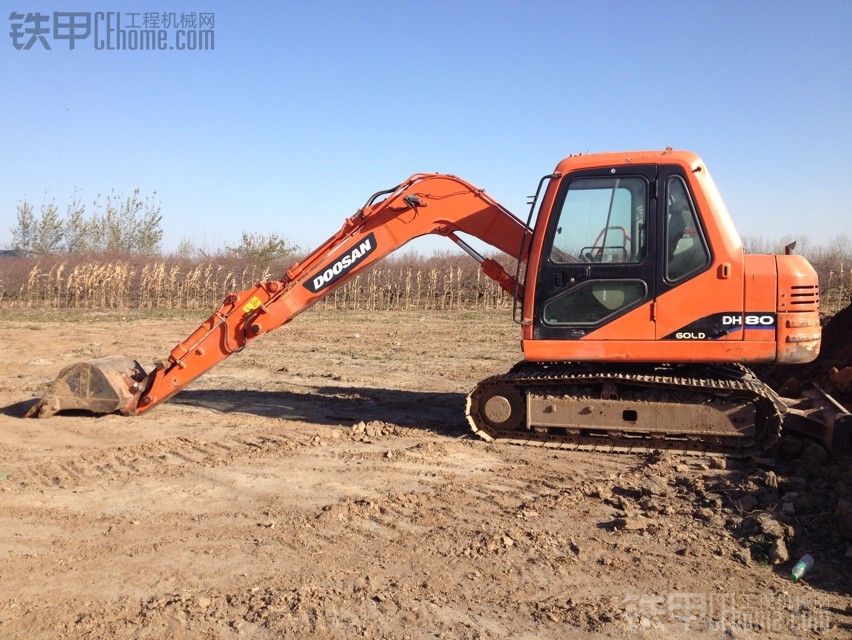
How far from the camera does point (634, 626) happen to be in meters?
3.81

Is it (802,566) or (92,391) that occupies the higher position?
(92,391)

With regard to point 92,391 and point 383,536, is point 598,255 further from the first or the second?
point 92,391

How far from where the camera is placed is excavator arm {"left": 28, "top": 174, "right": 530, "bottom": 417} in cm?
780

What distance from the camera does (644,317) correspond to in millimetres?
6844

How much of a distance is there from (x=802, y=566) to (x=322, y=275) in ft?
17.3

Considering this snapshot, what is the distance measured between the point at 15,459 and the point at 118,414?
173cm

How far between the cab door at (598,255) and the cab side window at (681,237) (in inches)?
5.1

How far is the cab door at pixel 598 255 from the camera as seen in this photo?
22.4 feet

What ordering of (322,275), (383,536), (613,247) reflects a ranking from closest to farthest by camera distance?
1. (383,536)
2. (613,247)
3. (322,275)

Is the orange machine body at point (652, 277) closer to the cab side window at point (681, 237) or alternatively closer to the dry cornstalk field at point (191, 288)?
the cab side window at point (681, 237)

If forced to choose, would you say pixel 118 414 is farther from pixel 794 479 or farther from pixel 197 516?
pixel 794 479
